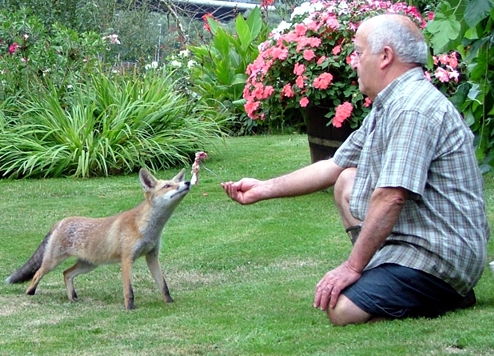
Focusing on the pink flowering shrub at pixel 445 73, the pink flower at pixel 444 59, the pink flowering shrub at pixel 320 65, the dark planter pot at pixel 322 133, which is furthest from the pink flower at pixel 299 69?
the pink flower at pixel 444 59

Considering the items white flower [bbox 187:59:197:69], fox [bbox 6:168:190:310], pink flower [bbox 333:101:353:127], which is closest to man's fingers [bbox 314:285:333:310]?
fox [bbox 6:168:190:310]

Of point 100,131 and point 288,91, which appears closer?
point 288,91

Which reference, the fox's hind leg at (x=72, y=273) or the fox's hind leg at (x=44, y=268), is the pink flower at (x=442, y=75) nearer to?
the fox's hind leg at (x=72, y=273)

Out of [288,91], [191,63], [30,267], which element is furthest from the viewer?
[191,63]

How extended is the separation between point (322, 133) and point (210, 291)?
11.6ft

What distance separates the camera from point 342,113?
28.1 ft

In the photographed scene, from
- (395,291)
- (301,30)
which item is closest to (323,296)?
(395,291)

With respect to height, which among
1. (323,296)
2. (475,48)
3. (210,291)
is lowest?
(210,291)

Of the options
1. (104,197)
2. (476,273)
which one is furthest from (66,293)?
(104,197)

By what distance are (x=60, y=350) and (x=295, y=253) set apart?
9.43 ft

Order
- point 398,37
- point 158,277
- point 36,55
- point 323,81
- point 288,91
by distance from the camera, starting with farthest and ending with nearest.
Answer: point 36,55 < point 288,91 < point 323,81 < point 158,277 < point 398,37

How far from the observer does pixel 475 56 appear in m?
4.75

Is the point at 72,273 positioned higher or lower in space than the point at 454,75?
Result: lower

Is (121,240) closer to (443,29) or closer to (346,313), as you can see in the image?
(346,313)
